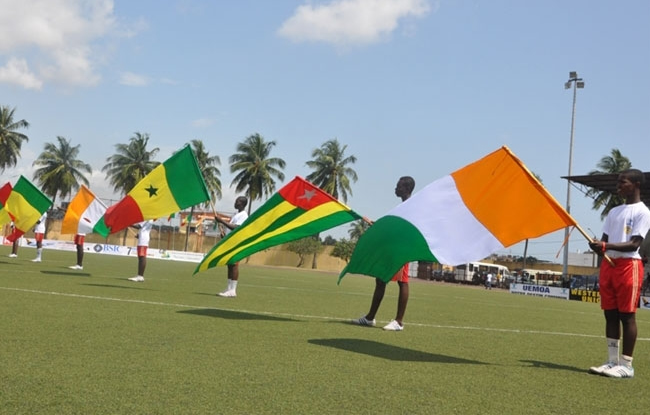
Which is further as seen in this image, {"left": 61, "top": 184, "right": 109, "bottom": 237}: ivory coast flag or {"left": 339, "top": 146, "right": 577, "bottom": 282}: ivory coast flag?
{"left": 61, "top": 184, "right": 109, "bottom": 237}: ivory coast flag

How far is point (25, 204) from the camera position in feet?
59.8

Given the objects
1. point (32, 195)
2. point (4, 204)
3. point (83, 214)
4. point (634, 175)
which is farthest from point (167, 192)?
point (4, 204)

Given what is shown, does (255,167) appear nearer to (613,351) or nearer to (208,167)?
(208,167)

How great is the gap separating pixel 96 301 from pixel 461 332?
542 centimetres

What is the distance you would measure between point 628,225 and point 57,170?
2832 inches

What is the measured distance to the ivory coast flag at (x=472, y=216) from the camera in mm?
6535

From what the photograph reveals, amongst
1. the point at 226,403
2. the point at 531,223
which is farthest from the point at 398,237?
the point at 226,403

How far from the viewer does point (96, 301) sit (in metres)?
9.09

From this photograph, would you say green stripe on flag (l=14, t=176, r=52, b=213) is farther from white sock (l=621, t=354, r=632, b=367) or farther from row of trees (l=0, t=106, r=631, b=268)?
row of trees (l=0, t=106, r=631, b=268)

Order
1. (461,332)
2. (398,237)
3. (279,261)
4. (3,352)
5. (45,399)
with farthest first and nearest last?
(279,261), (461,332), (398,237), (3,352), (45,399)

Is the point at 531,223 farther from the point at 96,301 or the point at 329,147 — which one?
the point at 329,147

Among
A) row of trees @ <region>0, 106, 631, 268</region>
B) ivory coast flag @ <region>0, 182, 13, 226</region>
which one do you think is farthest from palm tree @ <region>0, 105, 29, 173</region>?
ivory coast flag @ <region>0, 182, 13, 226</region>

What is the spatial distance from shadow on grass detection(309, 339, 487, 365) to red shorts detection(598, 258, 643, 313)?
1.45 m

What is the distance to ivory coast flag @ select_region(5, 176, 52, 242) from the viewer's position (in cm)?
1789
